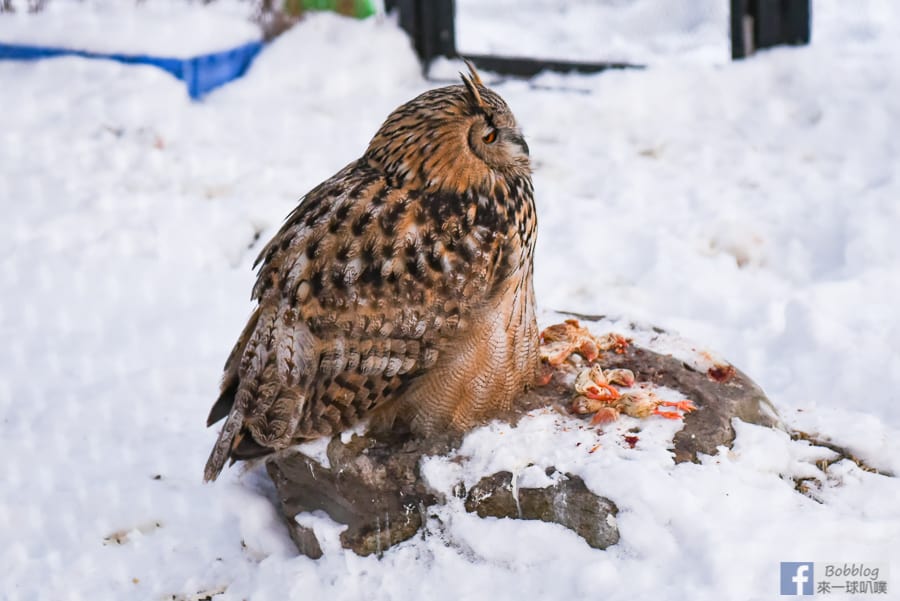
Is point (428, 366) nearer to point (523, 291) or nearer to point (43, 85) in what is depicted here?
point (523, 291)

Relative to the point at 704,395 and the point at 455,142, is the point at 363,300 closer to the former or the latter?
the point at 455,142

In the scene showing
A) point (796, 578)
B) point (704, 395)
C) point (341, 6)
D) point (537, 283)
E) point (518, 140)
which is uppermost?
point (518, 140)

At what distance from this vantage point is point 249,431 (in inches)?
125

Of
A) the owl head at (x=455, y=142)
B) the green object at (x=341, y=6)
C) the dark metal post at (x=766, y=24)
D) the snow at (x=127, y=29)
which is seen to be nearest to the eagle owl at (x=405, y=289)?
the owl head at (x=455, y=142)

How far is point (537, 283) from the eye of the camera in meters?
5.29

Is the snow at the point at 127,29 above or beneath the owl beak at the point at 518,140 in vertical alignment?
beneath

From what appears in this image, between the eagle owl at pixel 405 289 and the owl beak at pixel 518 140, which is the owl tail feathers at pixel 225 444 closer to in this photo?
the eagle owl at pixel 405 289

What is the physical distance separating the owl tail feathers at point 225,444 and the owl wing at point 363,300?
0.5 inches

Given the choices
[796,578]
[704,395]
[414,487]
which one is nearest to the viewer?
[796,578]

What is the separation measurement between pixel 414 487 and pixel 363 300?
0.57 meters

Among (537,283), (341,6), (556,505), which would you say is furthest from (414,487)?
(341,6)

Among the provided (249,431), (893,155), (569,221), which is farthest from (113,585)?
(893,155)

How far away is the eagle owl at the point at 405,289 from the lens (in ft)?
9.88

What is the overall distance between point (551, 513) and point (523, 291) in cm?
67
